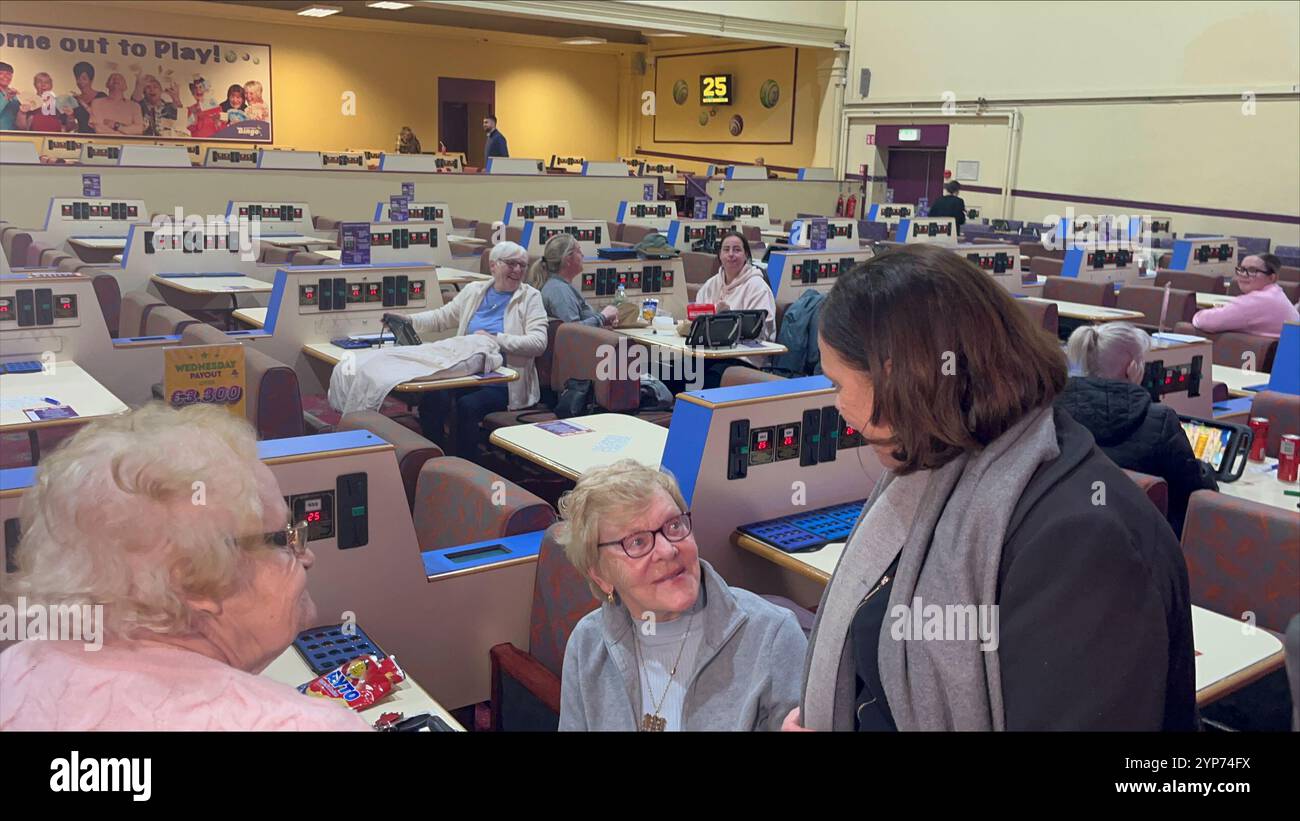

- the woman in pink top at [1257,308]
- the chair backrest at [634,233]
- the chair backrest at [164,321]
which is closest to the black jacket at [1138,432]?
the chair backrest at [164,321]

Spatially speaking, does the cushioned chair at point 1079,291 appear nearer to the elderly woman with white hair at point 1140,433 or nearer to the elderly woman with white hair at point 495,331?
the elderly woman with white hair at point 495,331

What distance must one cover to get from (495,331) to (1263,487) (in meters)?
3.13

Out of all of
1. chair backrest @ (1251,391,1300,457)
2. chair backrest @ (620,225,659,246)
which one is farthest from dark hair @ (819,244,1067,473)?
chair backrest @ (620,225,659,246)

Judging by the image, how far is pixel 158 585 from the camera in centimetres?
105

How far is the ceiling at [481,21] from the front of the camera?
15.8m

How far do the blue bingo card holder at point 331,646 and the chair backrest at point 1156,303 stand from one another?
619cm

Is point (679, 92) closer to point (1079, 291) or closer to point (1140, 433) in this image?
point (1079, 291)

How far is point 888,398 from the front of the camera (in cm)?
120

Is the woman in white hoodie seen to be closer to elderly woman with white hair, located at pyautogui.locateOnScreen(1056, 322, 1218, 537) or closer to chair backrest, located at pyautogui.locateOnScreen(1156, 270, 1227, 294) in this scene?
elderly woman with white hair, located at pyautogui.locateOnScreen(1056, 322, 1218, 537)

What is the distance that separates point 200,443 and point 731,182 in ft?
40.3

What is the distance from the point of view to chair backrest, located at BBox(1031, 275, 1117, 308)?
750 cm

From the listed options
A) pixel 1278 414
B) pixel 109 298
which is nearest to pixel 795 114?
pixel 109 298
